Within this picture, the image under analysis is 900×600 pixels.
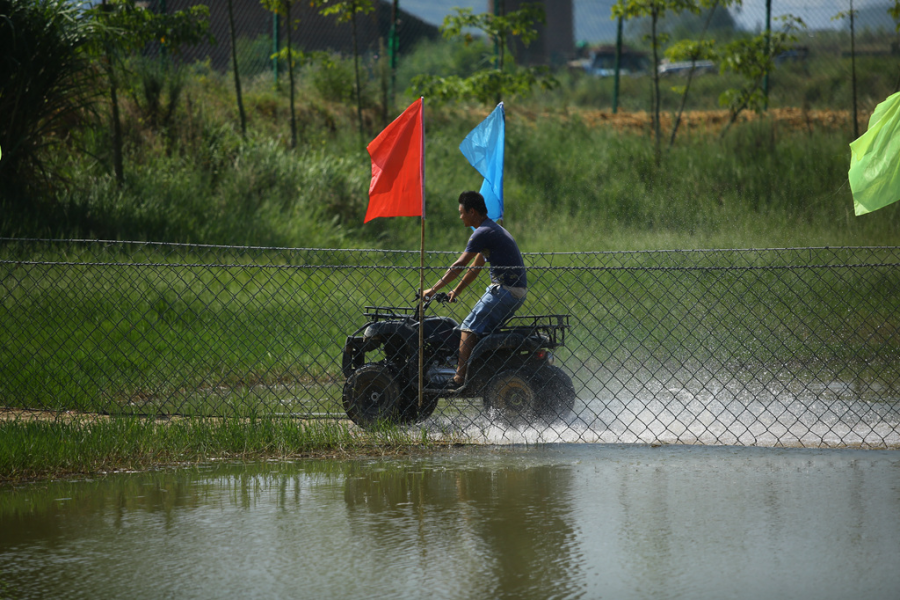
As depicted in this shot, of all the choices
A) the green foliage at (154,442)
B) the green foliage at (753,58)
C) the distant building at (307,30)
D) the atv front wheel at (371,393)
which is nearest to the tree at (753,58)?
the green foliage at (753,58)

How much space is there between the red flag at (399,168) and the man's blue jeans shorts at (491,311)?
942 mm

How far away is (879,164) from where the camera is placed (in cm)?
612

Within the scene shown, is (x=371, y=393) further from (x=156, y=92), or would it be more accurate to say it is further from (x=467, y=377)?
(x=156, y=92)

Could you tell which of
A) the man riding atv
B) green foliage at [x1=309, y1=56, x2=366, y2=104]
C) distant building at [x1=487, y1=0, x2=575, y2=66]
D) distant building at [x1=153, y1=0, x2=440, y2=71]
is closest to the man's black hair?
the man riding atv

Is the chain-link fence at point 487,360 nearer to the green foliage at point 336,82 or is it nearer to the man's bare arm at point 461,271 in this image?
the man's bare arm at point 461,271

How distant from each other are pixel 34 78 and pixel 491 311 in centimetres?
869

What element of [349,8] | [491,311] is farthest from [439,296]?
[349,8]

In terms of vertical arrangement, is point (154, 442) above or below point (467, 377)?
below

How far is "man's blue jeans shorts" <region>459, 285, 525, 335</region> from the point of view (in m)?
7.23

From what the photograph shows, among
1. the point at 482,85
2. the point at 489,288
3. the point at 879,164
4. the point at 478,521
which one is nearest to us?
the point at 478,521

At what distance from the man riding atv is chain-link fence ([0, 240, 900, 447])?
136mm

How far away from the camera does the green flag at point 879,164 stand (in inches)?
239

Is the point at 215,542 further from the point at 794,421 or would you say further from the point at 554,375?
the point at 794,421

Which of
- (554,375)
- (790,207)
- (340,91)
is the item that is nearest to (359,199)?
(340,91)
